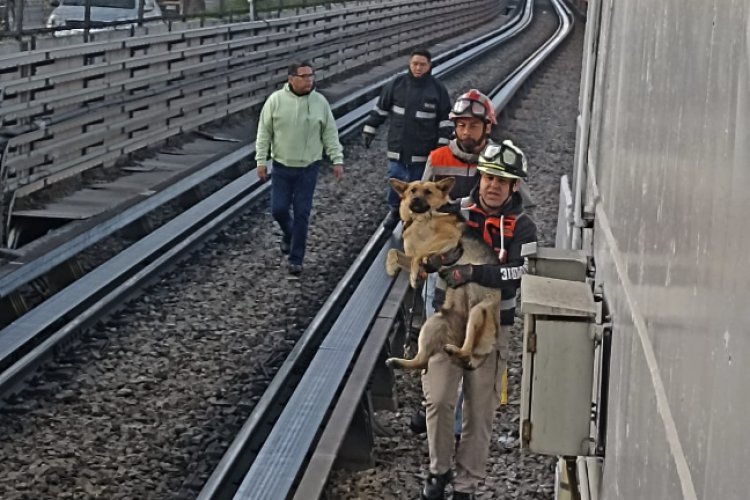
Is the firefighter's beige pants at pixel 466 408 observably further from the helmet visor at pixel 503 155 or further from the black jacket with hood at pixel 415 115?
the black jacket with hood at pixel 415 115

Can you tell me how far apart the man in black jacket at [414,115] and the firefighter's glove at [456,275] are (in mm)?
4854

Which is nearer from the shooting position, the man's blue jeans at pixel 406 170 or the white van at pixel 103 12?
the man's blue jeans at pixel 406 170

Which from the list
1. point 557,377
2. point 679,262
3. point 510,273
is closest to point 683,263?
point 679,262

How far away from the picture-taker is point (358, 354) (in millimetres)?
8594

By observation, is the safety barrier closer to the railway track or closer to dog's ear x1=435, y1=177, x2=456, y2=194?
the railway track

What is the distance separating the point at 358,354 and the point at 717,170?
6.26m

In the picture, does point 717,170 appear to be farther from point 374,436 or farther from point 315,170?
point 315,170

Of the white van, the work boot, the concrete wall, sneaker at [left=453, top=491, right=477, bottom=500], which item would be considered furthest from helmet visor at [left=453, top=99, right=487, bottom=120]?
the white van

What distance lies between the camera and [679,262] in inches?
112

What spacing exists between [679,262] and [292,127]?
831cm

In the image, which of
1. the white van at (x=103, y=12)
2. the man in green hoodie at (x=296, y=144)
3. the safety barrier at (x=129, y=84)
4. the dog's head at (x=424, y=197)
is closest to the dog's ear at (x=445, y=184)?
the dog's head at (x=424, y=197)

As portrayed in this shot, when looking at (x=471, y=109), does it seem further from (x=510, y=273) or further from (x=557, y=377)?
(x=557, y=377)

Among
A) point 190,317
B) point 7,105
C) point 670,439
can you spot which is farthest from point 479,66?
point 670,439

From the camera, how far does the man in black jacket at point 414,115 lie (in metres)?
11.0
